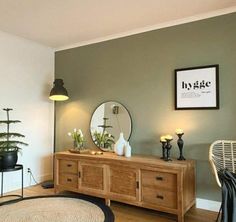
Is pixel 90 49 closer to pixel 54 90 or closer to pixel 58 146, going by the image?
pixel 54 90

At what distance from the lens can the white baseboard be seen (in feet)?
9.52

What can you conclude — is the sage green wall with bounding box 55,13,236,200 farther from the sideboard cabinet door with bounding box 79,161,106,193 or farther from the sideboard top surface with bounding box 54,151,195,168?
the sideboard cabinet door with bounding box 79,161,106,193

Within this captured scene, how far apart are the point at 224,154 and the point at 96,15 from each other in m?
2.20

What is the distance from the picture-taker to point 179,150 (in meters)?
3.14

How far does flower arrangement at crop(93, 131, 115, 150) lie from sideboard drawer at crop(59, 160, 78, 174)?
504 millimetres

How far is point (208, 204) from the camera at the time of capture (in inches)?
116

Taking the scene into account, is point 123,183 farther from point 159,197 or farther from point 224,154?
point 224,154

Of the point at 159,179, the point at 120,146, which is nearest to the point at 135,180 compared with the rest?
the point at 159,179

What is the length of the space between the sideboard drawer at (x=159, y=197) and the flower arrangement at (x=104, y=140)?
3.33 feet

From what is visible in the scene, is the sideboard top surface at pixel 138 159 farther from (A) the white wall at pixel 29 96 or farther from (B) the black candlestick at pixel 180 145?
(A) the white wall at pixel 29 96

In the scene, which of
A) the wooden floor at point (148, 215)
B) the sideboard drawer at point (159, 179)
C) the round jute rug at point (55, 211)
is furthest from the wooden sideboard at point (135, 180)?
the round jute rug at point (55, 211)

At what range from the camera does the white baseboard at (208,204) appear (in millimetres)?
2901

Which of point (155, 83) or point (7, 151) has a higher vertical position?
point (155, 83)

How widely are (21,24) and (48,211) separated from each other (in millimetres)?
2406
